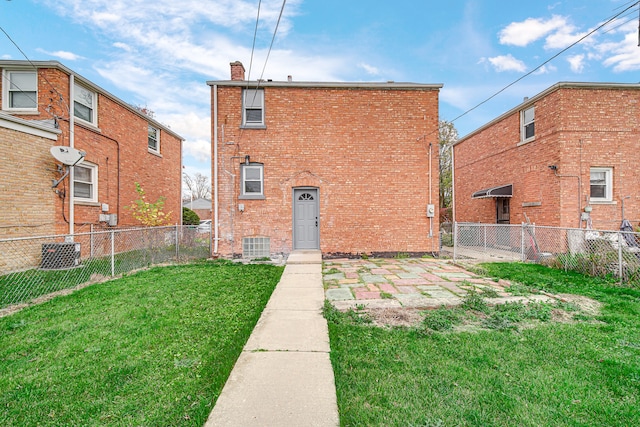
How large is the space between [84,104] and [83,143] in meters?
1.36

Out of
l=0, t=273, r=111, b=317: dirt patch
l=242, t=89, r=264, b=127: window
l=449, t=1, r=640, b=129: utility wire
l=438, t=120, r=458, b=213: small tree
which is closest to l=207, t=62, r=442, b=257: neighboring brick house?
l=242, t=89, r=264, b=127: window

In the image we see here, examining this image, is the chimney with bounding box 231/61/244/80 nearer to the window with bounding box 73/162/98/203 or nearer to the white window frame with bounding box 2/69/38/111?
the white window frame with bounding box 2/69/38/111

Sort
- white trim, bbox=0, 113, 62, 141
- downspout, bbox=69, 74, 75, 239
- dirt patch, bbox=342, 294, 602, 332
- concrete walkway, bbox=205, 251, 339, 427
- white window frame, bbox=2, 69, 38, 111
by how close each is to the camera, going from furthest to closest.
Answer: downspout, bbox=69, 74, 75, 239
white window frame, bbox=2, 69, 38, 111
white trim, bbox=0, 113, 62, 141
dirt patch, bbox=342, 294, 602, 332
concrete walkway, bbox=205, 251, 339, 427

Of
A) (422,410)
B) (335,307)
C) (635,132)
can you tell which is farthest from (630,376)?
(635,132)

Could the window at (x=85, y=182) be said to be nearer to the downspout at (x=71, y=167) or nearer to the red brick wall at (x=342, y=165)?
the downspout at (x=71, y=167)

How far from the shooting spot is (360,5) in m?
7.14

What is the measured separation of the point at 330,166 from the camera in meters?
9.54

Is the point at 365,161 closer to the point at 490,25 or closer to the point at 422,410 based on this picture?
the point at 490,25

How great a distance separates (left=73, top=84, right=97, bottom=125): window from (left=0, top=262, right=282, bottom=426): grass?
700cm

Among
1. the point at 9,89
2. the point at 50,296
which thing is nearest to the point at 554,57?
the point at 50,296

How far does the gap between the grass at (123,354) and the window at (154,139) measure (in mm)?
9741

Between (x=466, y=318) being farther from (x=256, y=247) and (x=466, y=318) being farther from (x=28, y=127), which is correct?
(x=28, y=127)

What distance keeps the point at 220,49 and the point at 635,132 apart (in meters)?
13.6

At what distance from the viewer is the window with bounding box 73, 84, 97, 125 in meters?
9.16
